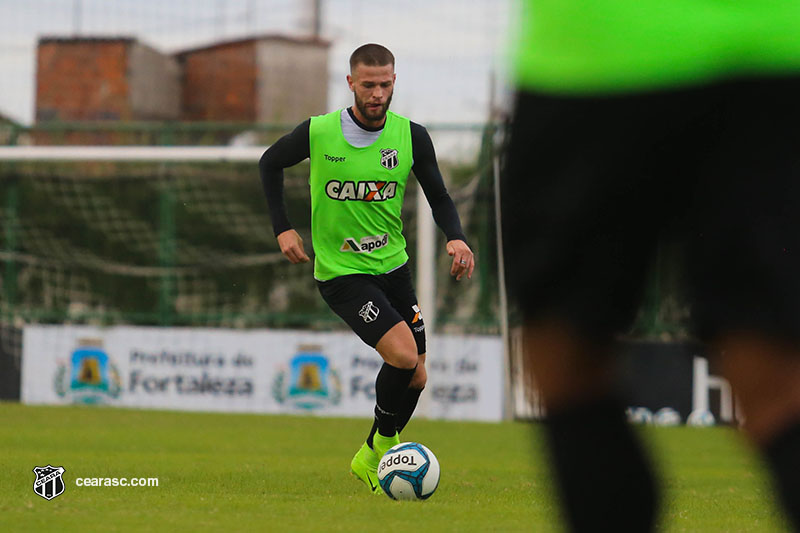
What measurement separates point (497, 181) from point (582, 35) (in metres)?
0.29

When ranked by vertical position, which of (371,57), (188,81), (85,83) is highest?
(188,81)

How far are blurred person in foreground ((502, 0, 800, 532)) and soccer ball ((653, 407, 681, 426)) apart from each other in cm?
1186

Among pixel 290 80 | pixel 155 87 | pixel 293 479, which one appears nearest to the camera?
pixel 293 479

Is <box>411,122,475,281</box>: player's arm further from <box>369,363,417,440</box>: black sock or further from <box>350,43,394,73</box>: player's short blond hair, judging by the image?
<box>369,363,417,440</box>: black sock

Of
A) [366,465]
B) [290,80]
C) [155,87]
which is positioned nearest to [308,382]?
[366,465]

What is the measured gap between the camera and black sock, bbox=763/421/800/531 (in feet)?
6.36

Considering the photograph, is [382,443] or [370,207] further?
[370,207]

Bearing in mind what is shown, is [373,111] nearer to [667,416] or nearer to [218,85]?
[667,416]

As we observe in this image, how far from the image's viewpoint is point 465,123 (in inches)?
564

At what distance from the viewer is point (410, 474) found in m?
5.88

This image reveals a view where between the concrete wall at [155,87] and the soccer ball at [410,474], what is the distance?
20.1 m

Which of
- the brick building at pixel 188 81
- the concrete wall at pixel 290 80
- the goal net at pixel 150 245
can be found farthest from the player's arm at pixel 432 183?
the concrete wall at pixel 290 80

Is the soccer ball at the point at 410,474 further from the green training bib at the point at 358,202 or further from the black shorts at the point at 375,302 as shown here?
the green training bib at the point at 358,202

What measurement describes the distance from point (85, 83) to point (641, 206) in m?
23.9
